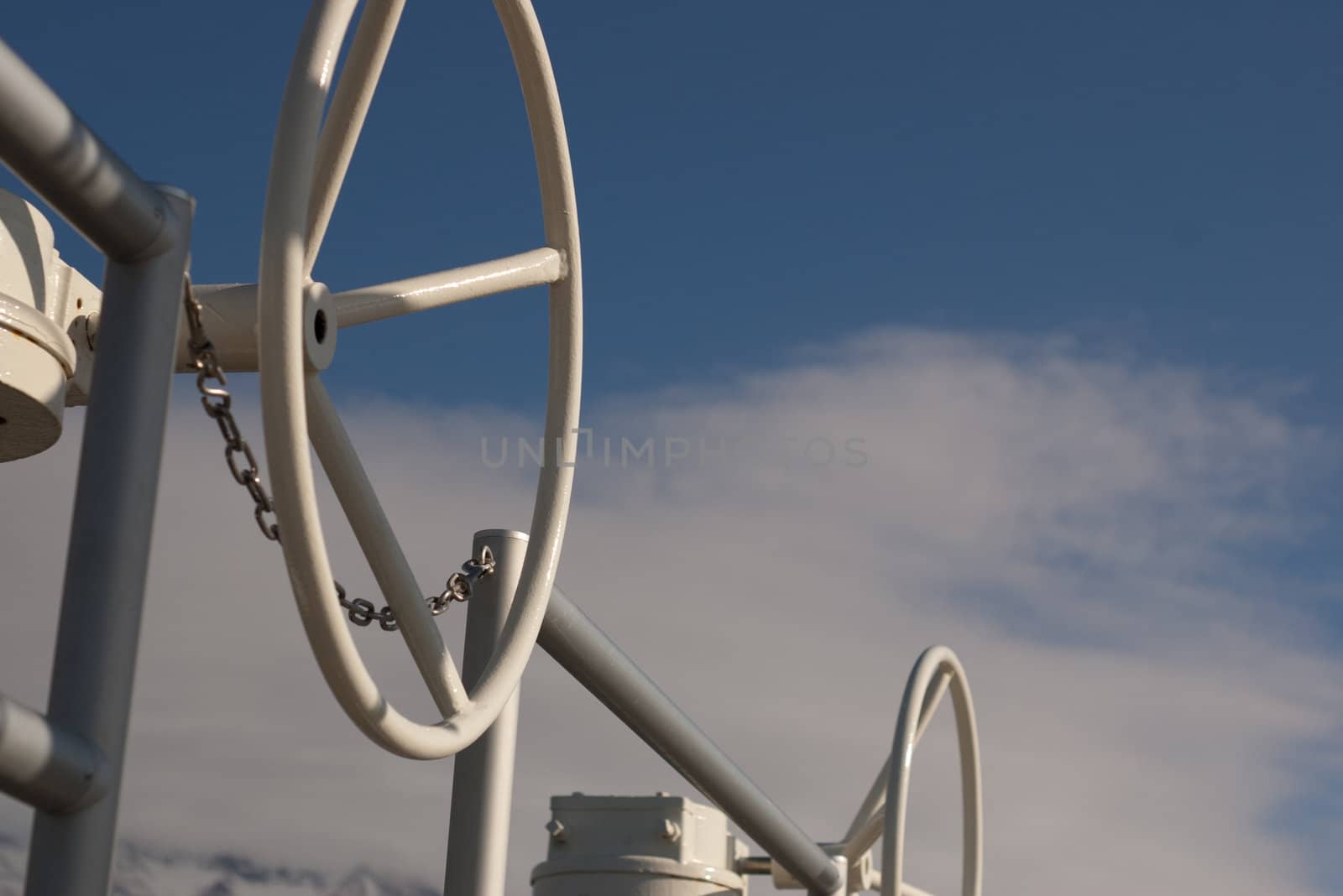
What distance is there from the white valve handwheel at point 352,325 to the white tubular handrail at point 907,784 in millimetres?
2306

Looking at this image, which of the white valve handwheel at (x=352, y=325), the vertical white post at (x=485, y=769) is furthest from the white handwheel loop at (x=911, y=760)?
the white valve handwheel at (x=352, y=325)

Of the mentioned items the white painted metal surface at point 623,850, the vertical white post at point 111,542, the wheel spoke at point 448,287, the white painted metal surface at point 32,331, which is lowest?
the white painted metal surface at point 623,850

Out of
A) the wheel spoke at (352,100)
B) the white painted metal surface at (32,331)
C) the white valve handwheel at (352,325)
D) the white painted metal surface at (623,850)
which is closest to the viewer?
the white valve handwheel at (352,325)

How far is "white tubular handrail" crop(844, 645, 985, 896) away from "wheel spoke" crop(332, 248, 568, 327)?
7.77 ft

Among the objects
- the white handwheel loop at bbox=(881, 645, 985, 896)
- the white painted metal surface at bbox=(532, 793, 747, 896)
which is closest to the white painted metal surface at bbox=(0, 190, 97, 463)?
the white painted metal surface at bbox=(532, 793, 747, 896)

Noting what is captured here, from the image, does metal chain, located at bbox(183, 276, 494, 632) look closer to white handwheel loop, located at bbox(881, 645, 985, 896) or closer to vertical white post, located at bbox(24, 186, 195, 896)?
vertical white post, located at bbox(24, 186, 195, 896)

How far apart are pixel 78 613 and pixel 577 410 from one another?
102cm

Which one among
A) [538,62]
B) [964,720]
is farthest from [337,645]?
[964,720]

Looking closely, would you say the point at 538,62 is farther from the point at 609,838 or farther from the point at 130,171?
the point at 609,838

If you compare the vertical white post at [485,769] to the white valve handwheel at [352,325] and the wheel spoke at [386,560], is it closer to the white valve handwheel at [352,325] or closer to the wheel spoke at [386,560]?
the white valve handwheel at [352,325]

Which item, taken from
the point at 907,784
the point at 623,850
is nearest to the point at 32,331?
the point at 623,850

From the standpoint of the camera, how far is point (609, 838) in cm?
390

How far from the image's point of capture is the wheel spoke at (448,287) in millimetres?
1868

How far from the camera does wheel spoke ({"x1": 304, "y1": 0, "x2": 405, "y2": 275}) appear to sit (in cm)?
177
